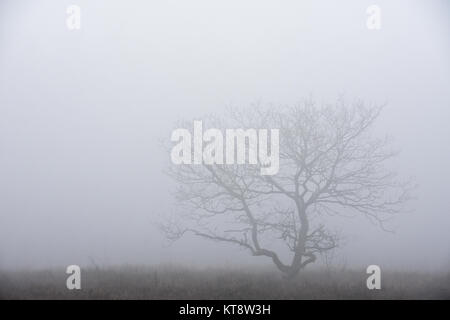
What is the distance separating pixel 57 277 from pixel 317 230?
3991mm

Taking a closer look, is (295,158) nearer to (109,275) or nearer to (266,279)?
(266,279)

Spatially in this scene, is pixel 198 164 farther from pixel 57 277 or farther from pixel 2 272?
pixel 2 272

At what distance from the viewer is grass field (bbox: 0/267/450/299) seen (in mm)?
7020

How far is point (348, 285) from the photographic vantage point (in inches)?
282

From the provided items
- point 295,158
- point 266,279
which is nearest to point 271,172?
point 295,158

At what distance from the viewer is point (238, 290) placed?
7.06m

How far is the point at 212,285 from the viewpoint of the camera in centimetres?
714

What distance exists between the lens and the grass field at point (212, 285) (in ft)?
23.0

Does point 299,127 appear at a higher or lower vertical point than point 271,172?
higher

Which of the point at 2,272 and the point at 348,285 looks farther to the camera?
the point at 2,272
